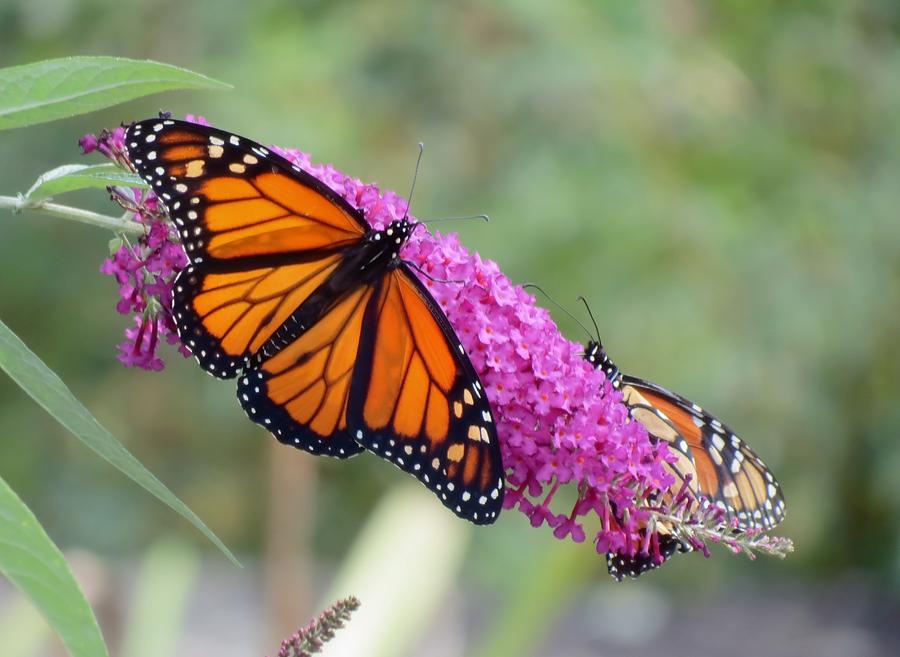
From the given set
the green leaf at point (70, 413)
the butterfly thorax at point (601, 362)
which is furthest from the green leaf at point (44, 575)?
the butterfly thorax at point (601, 362)

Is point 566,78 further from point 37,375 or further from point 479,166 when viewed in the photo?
point 37,375

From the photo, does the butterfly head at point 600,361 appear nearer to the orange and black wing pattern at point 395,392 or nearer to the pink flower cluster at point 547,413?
the pink flower cluster at point 547,413

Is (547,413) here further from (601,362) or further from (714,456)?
(714,456)

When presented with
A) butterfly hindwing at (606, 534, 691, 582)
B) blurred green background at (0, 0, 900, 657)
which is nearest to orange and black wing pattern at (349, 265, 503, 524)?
butterfly hindwing at (606, 534, 691, 582)

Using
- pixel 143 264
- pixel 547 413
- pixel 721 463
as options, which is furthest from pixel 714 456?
pixel 143 264

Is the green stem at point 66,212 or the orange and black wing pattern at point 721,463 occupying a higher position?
the orange and black wing pattern at point 721,463

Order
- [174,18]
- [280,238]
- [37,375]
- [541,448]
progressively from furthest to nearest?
1. [174,18]
2. [280,238]
3. [541,448]
4. [37,375]

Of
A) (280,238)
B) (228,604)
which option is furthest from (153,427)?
(280,238)
